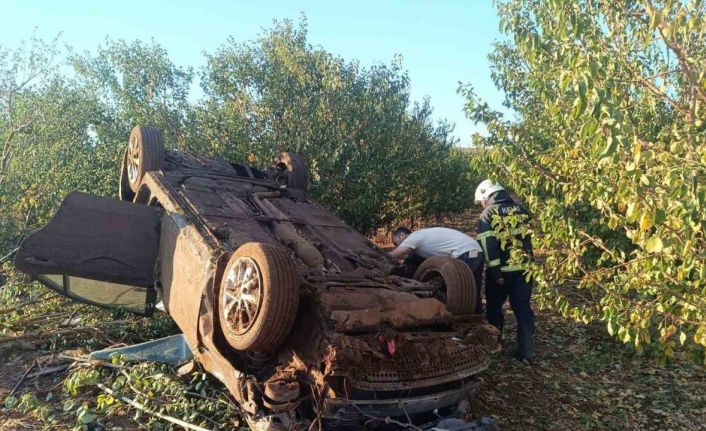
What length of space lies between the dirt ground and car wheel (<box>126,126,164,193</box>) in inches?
65.3

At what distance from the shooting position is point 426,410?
343 cm

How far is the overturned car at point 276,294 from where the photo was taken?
3178 millimetres

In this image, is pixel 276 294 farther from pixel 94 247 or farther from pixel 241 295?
pixel 94 247

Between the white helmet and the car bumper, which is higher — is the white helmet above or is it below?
above

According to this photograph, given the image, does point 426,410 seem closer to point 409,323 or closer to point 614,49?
point 409,323

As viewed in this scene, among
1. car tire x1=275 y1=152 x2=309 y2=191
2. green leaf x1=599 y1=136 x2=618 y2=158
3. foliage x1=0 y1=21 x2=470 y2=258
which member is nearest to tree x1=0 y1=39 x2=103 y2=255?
foliage x1=0 y1=21 x2=470 y2=258

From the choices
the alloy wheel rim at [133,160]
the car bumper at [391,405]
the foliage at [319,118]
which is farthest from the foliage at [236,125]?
the car bumper at [391,405]

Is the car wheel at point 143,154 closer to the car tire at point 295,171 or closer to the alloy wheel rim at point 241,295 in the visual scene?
the car tire at point 295,171

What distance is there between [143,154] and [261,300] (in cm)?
334

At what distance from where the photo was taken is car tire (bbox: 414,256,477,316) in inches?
162

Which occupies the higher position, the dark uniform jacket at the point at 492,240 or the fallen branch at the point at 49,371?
the dark uniform jacket at the point at 492,240

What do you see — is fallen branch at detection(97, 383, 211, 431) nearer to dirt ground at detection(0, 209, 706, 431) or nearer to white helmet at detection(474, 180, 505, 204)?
dirt ground at detection(0, 209, 706, 431)

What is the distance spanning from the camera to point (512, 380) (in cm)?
517

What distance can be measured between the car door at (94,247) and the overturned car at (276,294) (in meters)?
0.01
